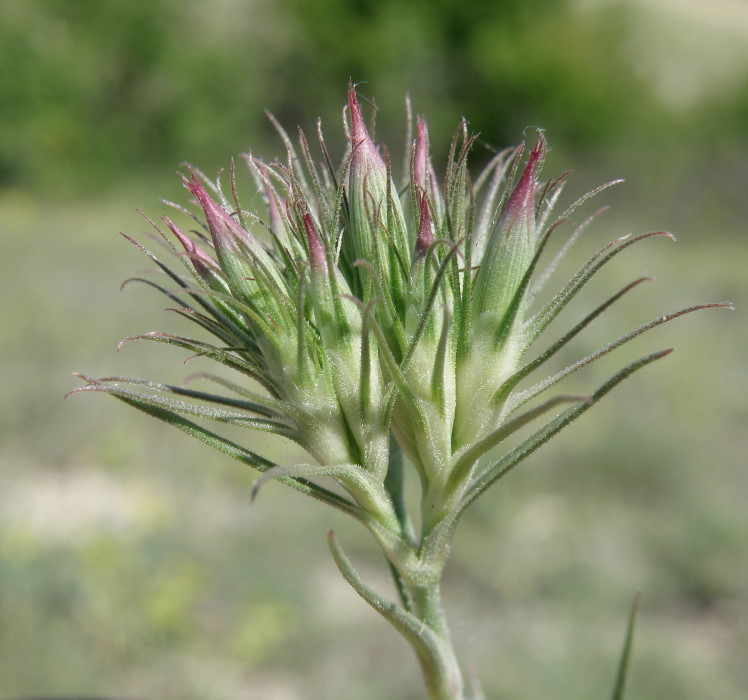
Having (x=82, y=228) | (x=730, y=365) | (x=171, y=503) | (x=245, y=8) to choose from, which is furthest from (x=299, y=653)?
(x=245, y=8)

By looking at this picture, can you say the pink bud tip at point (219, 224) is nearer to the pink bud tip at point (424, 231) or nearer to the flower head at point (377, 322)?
the flower head at point (377, 322)

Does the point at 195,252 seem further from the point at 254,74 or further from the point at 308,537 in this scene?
the point at 254,74

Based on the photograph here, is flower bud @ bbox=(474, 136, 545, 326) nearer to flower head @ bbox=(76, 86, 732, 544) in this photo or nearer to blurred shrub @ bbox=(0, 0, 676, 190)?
flower head @ bbox=(76, 86, 732, 544)

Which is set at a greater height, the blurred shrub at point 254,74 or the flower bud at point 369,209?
the blurred shrub at point 254,74

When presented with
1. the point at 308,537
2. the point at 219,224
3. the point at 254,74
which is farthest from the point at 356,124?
the point at 254,74

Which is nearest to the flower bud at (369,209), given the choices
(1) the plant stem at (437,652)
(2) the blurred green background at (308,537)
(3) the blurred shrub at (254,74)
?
(2) the blurred green background at (308,537)

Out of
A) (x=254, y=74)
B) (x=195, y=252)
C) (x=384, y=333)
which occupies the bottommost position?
(x=384, y=333)

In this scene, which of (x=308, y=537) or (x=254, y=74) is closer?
(x=308, y=537)

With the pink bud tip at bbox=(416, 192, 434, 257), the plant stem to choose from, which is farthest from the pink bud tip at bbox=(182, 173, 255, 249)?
the plant stem
